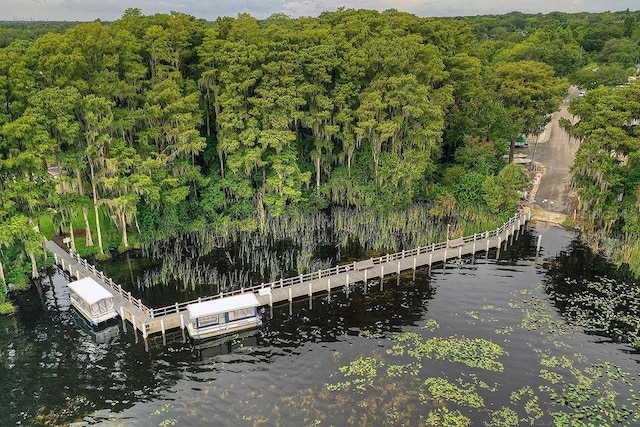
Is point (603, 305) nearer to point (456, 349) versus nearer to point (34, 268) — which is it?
point (456, 349)

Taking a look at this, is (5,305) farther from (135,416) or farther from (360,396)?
(360,396)

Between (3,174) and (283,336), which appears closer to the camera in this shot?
(283,336)

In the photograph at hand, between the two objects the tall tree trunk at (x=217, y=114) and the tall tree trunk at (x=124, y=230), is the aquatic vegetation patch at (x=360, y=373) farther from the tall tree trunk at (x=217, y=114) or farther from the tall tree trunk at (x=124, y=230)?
the tall tree trunk at (x=217, y=114)

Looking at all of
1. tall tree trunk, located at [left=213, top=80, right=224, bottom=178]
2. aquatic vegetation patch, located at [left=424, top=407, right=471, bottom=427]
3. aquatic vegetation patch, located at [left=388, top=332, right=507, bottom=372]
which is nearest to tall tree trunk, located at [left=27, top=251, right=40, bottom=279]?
tall tree trunk, located at [left=213, top=80, right=224, bottom=178]

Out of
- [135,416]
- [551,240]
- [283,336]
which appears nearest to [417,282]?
[283,336]

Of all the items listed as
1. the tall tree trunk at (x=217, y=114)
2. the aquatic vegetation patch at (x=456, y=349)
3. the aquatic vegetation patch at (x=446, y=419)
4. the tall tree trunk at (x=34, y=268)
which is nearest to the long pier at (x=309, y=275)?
the tall tree trunk at (x=34, y=268)

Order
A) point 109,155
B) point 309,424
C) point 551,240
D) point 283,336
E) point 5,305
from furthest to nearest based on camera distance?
point 551,240, point 109,155, point 5,305, point 283,336, point 309,424

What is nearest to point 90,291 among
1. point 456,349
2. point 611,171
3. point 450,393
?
point 450,393
